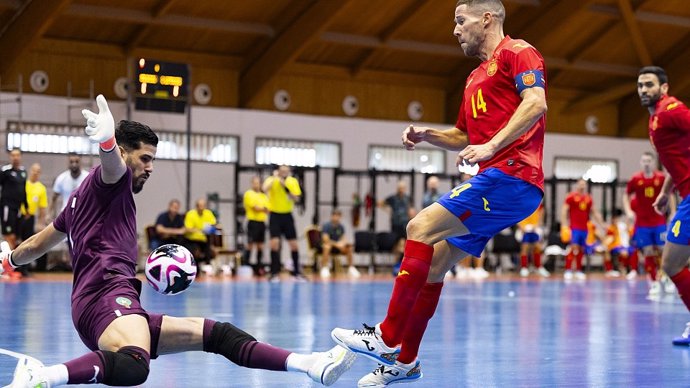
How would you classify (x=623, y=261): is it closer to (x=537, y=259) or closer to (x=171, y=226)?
(x=537, y=259)

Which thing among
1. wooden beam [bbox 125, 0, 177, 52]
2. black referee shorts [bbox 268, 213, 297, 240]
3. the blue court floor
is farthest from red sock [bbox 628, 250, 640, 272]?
wooden beam [bbox 125, 0, 177, 52]

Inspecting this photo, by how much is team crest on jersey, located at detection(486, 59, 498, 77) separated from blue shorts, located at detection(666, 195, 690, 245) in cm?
252

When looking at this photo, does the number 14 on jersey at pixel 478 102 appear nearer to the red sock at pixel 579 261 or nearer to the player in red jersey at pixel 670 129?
the player in red jersey at pixel 670 129

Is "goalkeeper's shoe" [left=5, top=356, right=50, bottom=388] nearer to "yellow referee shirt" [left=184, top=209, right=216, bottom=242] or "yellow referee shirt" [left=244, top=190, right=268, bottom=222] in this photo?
"yellow referee shirt" [left=244, top=190, right=268, bottom=222]

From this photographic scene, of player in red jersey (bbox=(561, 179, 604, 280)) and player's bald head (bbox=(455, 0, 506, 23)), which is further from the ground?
player's bald head (bbox=(455, 0, 506, 23))

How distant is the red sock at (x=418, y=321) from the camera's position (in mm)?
5059

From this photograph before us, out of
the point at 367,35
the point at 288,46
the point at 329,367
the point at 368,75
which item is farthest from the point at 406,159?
the point at 329,367

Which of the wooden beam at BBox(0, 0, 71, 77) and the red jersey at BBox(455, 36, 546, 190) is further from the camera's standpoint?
the wooden beam at BBox(0, 0, 71, 77)

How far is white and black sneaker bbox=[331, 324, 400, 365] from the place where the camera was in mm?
4770

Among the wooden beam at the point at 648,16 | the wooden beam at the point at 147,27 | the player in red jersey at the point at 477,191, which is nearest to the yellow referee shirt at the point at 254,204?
the wooden beam at the point at 147,27

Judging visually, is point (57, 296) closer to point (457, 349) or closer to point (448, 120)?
point (457, 349)

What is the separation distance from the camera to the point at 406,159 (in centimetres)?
2784

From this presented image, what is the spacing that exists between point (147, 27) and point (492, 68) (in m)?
18.7

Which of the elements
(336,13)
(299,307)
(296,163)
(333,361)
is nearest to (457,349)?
(333,361)
